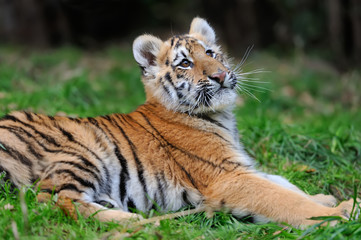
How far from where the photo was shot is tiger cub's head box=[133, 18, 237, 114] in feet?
14.4

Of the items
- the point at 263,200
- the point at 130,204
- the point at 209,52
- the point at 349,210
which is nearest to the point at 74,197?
the point at 130,204

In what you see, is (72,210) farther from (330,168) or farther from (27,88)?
(27,88)

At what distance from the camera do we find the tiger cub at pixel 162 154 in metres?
3.67

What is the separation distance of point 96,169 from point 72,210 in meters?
0.48

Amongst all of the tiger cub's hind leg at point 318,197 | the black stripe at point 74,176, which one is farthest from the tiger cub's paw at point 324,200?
the black stripe at point 74,176

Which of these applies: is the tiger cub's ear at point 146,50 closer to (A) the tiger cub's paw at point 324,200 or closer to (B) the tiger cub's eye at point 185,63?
(B) the tiger cub's eye at point 185,63

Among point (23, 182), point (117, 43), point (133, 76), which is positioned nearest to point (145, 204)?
point (23, 182)

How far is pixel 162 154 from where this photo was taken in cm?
418

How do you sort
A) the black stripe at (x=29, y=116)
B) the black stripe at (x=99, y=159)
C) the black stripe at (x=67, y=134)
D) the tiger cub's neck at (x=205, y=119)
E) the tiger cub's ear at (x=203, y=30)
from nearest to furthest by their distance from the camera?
the black stripe at (x=99, y=159) < the black stripe at (x=67, y=134) < the black stripe at (x=29, y=116) < the tiger cub's neck at (x=205, y=119) < the tiger cub's ear at (x=203, y=30)

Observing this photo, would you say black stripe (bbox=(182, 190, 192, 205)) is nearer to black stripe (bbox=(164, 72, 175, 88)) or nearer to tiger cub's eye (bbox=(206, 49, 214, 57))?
black stripe (bbox=(164, 72, 175, 88))

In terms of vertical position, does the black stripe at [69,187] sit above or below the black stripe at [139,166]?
below

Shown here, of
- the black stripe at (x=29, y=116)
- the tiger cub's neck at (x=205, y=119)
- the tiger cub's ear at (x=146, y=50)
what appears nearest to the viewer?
the black stripe at (x=29, y=116)

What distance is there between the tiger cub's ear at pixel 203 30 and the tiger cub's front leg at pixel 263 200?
1.92 meters

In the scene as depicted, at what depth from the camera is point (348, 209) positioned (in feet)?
12.1
